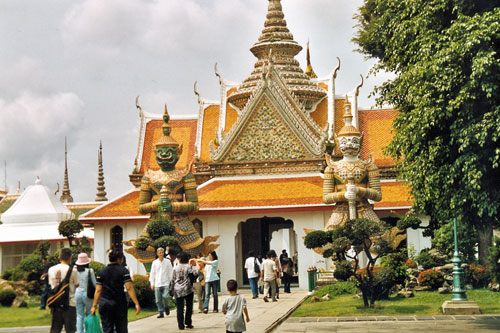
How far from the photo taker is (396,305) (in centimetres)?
1755

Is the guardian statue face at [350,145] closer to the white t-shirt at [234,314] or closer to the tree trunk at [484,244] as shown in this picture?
the tree trunk at [484,244]

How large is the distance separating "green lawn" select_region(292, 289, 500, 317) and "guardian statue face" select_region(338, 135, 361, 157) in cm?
465

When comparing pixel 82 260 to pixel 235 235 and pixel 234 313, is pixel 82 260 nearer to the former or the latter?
pixel 234 313

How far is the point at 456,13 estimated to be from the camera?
15203mm

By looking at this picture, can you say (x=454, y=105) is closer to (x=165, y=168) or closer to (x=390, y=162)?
(x=165, y=168)

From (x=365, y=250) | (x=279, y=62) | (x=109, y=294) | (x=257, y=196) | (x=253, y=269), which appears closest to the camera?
(x=109, y=294)

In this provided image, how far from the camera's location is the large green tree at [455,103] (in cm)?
1397

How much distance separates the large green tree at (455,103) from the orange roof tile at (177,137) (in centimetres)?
1616

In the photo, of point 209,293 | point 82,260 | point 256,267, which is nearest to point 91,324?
point 82,260

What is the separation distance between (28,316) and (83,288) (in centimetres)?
752

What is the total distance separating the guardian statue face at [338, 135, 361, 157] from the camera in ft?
74.3

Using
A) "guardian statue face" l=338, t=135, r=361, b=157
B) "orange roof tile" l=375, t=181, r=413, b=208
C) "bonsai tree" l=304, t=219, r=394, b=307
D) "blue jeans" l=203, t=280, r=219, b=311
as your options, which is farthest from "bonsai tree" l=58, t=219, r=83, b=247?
"orange roof tile" l=375, t=181, r=413, b=208

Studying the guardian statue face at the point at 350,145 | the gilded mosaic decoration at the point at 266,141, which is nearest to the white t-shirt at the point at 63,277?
the guardian statue face at the point at 350,145

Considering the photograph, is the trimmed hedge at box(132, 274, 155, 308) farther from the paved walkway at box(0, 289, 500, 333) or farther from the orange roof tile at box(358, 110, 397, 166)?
the orange roof tile at box(358, 110, 397, 166)
